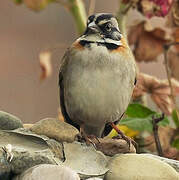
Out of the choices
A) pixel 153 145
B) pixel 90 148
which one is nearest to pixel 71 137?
pixel 90 148

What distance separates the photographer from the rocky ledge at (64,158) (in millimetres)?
1516

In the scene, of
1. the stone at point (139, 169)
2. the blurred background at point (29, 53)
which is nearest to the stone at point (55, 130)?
the stone at point (139, 169)

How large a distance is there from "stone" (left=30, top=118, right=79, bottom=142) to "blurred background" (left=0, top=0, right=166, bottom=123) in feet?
5.61

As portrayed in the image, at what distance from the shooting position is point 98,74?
6.21 ft

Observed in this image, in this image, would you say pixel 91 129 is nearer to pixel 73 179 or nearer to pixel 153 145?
pixel 153 145

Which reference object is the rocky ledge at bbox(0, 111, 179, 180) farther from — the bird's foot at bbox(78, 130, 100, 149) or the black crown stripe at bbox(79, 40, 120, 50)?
the black crown stripe at bbox(79, 40, 120, 50)

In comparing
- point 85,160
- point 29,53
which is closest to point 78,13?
point 85,160

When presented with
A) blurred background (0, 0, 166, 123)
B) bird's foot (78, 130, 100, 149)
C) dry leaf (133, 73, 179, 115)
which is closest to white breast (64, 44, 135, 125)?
bird's foot (78, 130, 100, 149)

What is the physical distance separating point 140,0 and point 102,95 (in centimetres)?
45

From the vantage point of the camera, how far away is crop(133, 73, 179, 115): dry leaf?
231cm

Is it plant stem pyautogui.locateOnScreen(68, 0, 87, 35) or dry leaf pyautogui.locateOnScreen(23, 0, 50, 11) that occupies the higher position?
dry leaf pyautogui.locateOnScreen(23, 0, 50, 11)

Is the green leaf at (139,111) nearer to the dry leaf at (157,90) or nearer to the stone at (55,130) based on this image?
the dry leaf at (157,90)

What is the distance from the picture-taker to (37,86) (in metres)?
3.53

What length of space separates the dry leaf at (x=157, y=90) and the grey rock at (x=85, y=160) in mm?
632
